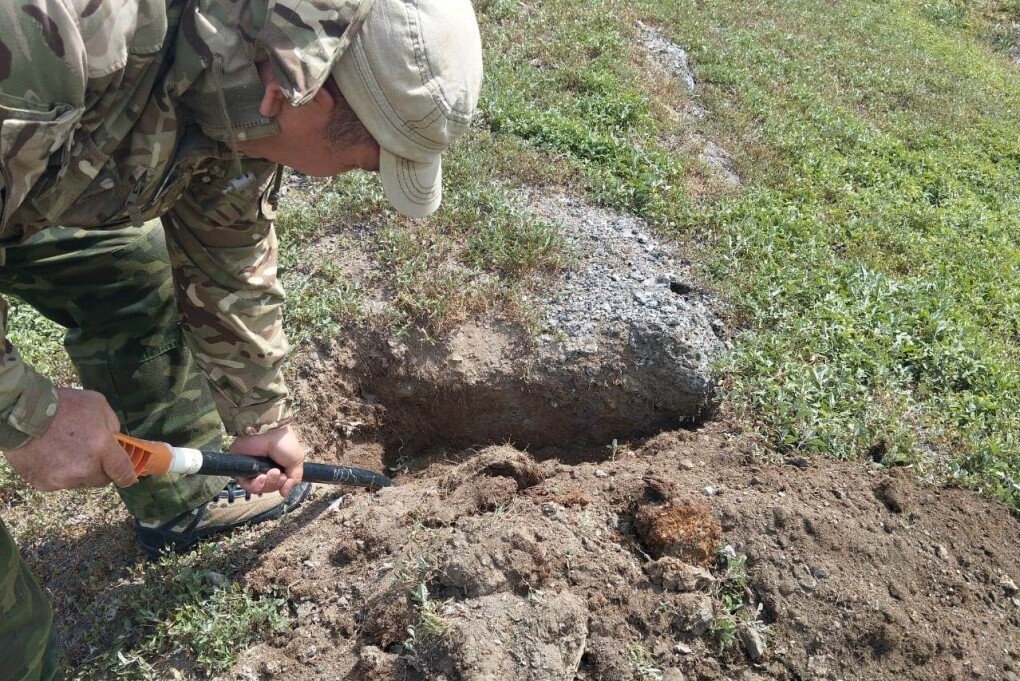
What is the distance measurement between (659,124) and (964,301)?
206 cm

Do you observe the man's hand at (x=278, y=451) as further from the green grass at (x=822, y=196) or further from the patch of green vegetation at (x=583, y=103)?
the patch of green vegetation at (x=583, y=103)

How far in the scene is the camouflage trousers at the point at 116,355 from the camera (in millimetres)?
2221

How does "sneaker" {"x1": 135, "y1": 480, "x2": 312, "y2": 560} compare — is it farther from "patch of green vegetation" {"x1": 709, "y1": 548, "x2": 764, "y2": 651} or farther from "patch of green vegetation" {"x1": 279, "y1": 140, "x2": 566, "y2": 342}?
"patch of green vegetation" {"x1": 709, "y1": 548, "x2": 764, "y2": 651}

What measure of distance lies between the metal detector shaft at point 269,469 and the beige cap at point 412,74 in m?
1.04

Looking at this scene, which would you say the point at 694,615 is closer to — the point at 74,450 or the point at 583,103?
the point at 74,450

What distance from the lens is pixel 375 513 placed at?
2887 millimetres

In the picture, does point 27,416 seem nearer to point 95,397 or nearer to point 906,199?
point 95,397

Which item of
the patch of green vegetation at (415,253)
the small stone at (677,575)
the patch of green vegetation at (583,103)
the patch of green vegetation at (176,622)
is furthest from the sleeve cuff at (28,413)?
the patch of green vegetation at (583,103)

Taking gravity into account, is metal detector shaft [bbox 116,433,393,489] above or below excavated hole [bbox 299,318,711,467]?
above

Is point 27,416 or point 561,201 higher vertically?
point 27,416

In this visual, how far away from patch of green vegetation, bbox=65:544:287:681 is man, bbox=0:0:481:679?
0.79 feet

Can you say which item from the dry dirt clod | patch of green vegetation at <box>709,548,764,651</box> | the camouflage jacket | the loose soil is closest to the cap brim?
the camouflage jacket

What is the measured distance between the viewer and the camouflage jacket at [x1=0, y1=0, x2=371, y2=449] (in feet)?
4.93

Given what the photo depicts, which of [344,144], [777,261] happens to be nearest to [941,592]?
[777,261]
